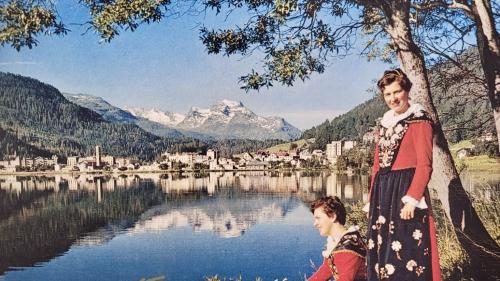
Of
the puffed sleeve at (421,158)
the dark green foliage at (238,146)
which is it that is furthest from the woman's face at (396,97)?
the dark green foliage at (238,146)

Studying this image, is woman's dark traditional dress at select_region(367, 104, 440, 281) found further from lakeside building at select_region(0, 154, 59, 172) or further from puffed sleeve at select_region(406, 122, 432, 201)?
lakeside building at select_region(0, 154, 59, 172)

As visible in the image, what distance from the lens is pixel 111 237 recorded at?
85.5 feet

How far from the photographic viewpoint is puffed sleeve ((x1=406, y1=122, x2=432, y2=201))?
2.59m

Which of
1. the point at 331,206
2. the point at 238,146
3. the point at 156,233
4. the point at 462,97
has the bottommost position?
Answer: the point at 156,233

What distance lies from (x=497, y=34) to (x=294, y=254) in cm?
1576

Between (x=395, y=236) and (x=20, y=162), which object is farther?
(x=20, y=162)

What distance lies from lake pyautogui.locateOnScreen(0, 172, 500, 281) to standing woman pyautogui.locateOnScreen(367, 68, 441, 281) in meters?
2.48

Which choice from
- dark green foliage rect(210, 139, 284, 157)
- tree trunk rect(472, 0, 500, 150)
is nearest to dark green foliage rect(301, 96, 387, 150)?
tree trunk rect(472, 0, 500, 150)

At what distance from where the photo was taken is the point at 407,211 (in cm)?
261

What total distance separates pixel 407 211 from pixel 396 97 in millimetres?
696

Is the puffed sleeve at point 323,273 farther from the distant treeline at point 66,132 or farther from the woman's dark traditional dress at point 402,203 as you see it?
the distant treeline at point 66,132

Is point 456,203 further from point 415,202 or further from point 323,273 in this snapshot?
point 323,273

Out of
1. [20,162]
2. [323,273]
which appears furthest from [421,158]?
[20,162]

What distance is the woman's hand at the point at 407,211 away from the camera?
2596 millimetres
